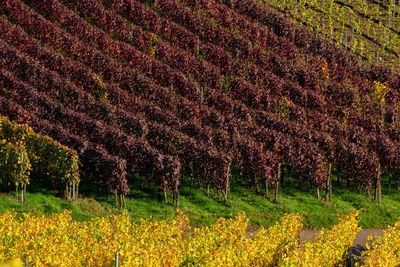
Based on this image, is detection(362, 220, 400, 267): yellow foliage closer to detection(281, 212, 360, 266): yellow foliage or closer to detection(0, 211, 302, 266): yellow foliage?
detection(281, 212, 360, 266): yellow foliage

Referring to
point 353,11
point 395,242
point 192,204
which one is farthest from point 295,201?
point 353,11

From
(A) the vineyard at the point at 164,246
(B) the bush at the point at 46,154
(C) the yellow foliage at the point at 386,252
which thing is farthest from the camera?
(B) the bush at the point at 46,154

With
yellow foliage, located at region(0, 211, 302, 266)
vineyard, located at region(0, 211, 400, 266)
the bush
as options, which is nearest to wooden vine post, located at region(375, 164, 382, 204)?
vineyard, located at region(0, 211, 400, 266)

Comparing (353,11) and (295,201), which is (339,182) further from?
(353,11)

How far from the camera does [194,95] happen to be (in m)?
36.2

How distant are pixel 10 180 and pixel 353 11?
52.8 m

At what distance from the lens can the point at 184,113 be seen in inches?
1309

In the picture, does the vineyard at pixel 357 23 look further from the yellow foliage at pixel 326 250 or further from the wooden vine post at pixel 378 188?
the yellow foliage at pixel 326 250

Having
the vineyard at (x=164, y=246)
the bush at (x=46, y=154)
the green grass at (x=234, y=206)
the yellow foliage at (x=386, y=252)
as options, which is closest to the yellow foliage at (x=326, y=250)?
the vineyard at (x=164, y=246)

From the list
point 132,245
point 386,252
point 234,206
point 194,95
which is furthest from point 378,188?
point 132,245

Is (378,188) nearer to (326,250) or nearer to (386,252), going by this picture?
(386,252)

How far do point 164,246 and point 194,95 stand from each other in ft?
79.4

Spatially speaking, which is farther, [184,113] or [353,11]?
[353,11]

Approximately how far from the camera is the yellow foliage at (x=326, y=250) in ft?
39.3
